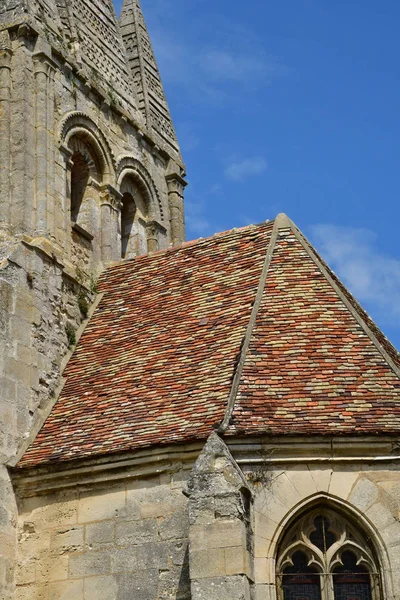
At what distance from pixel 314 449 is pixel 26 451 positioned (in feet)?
12.1

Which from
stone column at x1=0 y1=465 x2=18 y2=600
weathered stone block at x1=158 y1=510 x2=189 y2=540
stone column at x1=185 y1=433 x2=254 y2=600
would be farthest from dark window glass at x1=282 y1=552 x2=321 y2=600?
stone column at x1=0 y1=465 x2=18 y2=600

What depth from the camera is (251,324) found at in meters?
14.0

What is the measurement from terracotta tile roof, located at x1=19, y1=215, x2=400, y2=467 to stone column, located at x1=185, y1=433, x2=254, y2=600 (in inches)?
25.1

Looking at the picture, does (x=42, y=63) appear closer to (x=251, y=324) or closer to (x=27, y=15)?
(x=27, y=15)

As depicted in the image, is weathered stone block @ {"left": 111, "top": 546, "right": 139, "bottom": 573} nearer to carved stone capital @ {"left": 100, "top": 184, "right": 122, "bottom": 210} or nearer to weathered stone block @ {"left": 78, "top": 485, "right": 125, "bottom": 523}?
weathered stone block @ {"left": 78, "top": 485, "right": 125, "bottom": 523}

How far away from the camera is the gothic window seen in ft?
39.0

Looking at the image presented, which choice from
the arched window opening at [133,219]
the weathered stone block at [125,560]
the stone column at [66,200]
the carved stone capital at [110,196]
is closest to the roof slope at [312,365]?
the weathered stone block at [125,560]

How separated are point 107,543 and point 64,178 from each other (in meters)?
6.59

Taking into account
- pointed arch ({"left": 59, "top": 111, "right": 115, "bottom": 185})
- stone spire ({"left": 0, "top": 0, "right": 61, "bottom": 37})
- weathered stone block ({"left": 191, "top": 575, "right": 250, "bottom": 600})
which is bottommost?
weathered stone block ({"left": 191, "top": 575, "right": 250, "bottom": 600})

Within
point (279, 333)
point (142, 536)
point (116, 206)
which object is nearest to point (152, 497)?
point (142, 536)

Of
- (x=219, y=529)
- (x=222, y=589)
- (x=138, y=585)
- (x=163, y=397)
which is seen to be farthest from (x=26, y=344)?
(x=222, y=589)

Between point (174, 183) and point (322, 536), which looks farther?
point (174, 183)

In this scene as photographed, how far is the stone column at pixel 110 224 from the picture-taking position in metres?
18.1

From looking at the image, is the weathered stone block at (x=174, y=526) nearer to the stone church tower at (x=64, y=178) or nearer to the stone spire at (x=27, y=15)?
the stone church tower at (x=64, y=178)
